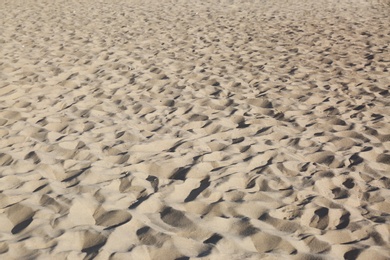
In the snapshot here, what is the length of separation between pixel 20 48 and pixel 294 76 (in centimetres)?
439

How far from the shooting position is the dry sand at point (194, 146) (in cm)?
280

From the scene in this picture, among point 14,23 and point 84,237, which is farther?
point 14,23

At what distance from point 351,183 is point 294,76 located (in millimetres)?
2836

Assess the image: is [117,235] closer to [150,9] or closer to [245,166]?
[245,166]

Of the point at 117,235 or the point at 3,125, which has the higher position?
the point at 3,125

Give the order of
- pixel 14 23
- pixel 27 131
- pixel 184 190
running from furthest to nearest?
pixel 14 23 → pixel 27 131 → pixel 184 190

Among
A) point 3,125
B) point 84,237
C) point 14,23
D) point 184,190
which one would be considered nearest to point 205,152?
point 184,190

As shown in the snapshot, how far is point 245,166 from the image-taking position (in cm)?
367

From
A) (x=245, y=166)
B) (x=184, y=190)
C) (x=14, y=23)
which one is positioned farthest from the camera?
(x=14, y=23)

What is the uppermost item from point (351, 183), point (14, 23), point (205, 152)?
point (14, 23)

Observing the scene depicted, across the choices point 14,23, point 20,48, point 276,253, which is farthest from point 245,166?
point 14,23

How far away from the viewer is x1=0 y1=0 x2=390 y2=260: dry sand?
280 cm

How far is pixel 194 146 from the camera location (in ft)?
13.2

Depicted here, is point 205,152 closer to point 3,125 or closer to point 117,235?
point 117,235
